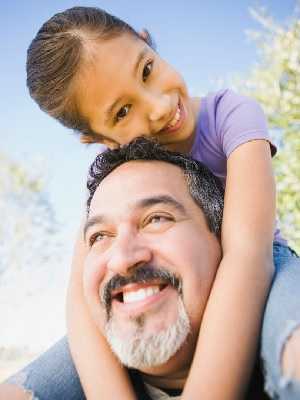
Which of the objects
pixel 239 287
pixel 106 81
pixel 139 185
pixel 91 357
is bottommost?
pixel 91 357

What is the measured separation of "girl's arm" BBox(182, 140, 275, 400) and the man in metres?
0.19

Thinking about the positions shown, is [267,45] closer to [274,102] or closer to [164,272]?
[274,102]

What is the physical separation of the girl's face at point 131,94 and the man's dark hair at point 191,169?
0.22ft

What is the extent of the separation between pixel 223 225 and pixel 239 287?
0.40 meters

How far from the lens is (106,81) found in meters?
2.52

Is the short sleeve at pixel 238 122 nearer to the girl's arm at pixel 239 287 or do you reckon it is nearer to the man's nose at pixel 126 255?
the girl's arm at pixel 239 287

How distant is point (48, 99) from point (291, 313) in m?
1.77

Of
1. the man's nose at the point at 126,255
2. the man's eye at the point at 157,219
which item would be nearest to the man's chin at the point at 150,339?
the man's nose at the point at 126,255

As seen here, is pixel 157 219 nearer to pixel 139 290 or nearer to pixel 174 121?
pixel 139 290

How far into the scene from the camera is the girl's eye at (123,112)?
98.4 inches

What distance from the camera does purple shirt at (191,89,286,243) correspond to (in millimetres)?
2445

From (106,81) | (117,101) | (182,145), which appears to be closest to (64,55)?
(106,81)

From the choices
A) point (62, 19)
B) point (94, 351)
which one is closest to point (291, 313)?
point (94, 351)

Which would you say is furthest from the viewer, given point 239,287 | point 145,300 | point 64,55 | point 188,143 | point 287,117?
point 287,117
